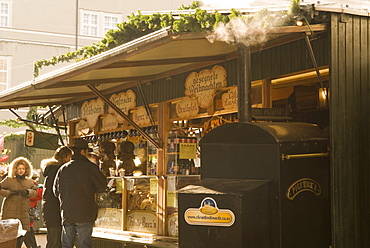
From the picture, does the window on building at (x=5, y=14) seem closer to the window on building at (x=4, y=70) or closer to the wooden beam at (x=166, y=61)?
the window on building at (x=4, y=70)

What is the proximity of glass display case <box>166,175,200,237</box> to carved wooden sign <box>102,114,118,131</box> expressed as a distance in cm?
229

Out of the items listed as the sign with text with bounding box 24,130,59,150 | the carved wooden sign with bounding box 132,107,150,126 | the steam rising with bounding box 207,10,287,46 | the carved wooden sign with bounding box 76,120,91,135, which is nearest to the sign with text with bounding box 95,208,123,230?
the carved wooden sign with bounding box 132,107,150,126

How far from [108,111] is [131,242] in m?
3.03

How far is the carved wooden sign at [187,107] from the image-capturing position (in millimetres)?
9711

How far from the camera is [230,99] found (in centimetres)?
892

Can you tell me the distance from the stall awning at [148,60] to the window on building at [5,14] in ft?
59.1

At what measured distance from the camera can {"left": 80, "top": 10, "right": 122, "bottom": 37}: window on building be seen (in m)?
30.4

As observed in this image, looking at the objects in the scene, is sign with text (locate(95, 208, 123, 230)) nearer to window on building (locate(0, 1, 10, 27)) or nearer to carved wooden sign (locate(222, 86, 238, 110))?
carved wooden sign (locate(222, 86, 238, 110))

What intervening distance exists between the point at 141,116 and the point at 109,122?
1312 mm

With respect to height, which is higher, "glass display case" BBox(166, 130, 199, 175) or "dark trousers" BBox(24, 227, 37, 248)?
"glass display case" BBox(166, 130, 199, 175)

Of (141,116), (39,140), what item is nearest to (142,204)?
(141,116)

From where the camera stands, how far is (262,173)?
613cm

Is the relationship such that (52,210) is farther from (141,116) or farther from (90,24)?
(90,24)

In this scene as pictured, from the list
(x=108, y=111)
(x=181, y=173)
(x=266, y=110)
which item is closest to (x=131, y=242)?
(x=181, y=173)
